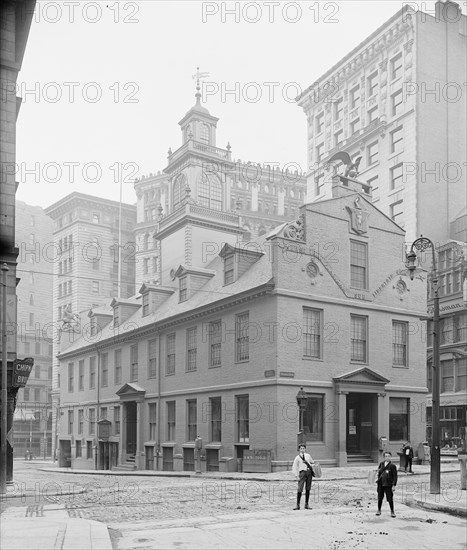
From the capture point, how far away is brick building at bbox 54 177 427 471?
3372 centimetres

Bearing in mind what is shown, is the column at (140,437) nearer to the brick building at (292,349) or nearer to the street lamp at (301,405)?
the brick building at (292,349)

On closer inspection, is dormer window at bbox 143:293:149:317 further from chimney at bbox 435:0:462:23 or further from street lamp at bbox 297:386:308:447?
chimney at bbox 435:0:462:23

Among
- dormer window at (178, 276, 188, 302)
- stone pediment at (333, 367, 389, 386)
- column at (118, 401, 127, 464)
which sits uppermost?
dormer window at (178, 276, 188, 302)

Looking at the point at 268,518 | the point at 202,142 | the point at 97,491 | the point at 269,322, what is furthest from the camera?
the point at 202,142

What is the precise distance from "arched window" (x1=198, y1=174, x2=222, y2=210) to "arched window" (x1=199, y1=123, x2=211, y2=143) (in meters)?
2.92

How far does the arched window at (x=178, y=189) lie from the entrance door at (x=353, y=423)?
834 inches

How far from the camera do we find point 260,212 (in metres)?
111

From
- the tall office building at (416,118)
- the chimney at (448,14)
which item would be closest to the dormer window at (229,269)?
the tall office building at (416,118)

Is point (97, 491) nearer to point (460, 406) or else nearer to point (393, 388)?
point (393, 388)

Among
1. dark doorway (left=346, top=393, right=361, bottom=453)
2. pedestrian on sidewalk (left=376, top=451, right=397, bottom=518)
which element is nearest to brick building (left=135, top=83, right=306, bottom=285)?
dark doorway (left=346, top=393, right=361, bottom=453)

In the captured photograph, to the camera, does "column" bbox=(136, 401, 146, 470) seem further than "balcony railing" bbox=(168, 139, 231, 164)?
No

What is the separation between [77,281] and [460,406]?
185 ft

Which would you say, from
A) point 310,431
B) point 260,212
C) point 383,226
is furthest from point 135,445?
point 260,212

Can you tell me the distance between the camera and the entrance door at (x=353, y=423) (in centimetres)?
3622
